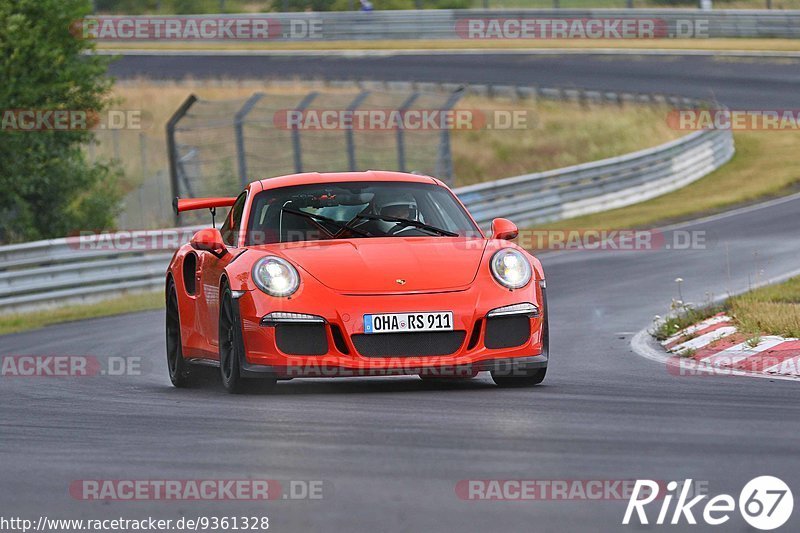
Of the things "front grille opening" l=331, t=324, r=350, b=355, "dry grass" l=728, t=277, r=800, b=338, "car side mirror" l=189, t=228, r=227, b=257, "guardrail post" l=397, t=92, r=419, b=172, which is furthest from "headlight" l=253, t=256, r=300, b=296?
"guardrail post" l=397, t=92, r=419, b=172

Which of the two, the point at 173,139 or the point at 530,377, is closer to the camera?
the point at 530,377

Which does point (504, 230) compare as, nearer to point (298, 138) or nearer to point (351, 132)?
point (298, 138)

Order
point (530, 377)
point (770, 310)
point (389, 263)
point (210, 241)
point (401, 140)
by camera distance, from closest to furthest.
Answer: point (389, 263)
point (530, 377)
point (210, 241)
point (770, 310)
point (401, 140)

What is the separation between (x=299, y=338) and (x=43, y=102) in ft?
52.7

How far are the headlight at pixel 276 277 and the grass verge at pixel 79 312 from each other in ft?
31.0

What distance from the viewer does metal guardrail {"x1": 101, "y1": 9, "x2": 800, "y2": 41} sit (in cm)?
4341

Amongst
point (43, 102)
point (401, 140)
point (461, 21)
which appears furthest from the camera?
point (461, 21)

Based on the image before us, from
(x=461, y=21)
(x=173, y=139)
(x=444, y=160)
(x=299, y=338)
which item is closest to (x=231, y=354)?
(x=299, y=338)

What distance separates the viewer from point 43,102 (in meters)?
23.0

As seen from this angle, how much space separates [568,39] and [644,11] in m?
4.28

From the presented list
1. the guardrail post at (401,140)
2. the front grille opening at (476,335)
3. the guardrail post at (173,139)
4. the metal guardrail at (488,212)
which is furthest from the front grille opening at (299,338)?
the guardrail post at (401,140)

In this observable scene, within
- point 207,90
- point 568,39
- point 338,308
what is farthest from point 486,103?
point 338,308

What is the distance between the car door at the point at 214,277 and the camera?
8.83 m

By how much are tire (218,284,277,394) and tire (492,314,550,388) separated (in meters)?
1.31
